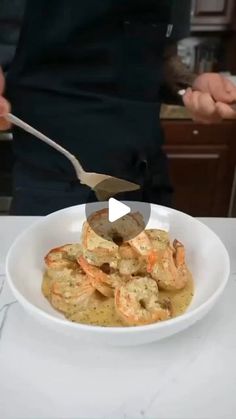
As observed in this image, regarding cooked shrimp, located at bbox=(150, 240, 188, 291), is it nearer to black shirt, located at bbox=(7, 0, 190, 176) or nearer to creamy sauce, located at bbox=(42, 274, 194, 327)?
creamy sauce, located at bbox=(42, 274, 194, 327)

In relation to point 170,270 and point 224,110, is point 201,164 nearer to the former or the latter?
point 224,110

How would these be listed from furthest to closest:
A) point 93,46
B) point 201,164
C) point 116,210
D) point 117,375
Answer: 1. point 201,164
2. point 93,46
3. point 116,210
4. point 117,375

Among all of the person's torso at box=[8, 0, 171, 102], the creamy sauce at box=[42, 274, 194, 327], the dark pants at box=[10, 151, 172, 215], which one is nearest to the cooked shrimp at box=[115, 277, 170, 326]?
the creamy sauce at box=[42, 274, 194, 327]

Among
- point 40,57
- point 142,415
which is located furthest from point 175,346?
point 40,57

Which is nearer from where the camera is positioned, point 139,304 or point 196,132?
point 139,304

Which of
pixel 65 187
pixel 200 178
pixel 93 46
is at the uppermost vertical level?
pixel 93 46

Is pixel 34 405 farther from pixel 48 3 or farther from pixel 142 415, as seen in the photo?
pixel 48 3

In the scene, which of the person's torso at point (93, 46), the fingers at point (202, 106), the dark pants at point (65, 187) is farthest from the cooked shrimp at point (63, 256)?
the person's torso at point (93, 46)

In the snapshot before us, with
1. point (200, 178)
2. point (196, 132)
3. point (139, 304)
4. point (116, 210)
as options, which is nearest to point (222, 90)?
point (116, 210)
